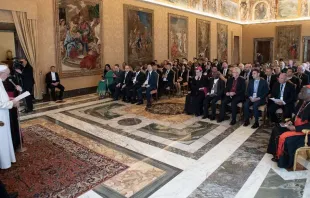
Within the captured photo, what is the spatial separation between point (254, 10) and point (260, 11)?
1.87 ft

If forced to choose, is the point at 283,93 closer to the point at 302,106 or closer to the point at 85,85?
the point at 302,106

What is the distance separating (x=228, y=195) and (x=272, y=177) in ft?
3.20

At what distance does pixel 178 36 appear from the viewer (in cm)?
1650

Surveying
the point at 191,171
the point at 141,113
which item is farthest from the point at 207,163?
the point at 141,113

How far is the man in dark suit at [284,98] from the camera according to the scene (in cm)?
632

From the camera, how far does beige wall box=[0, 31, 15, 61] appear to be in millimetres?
10665

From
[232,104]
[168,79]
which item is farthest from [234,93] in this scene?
[168,79]

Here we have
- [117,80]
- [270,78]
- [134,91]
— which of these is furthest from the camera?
[117,80]

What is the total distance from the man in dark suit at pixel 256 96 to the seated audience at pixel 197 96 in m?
1.40

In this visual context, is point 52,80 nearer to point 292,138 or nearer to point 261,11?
point 292,138

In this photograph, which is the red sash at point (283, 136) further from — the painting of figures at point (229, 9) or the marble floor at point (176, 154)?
the painting of figures at point (229, 9)

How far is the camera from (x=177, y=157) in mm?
4824

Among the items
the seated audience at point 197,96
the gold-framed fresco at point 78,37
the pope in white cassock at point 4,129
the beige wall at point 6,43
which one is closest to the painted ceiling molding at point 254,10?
the gold-framed fresco at point 78,37

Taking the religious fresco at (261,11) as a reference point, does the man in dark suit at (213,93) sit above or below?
below
